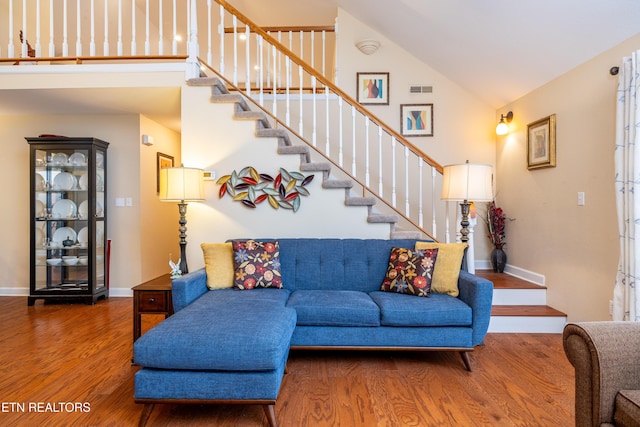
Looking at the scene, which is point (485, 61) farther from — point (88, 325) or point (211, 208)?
point (88, 325)

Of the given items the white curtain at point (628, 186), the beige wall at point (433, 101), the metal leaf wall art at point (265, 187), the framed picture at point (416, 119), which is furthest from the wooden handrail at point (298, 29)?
the white curtain at point (628, 186)

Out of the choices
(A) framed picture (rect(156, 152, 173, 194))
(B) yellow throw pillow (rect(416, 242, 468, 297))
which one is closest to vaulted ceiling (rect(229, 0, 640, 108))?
(B) yellow throw pillow (rect(416, 242, 468, 297))

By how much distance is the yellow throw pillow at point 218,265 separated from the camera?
2814mm

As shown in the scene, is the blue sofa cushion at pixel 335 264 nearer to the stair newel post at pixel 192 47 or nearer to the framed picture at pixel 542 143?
the framed picture at pixel 542 143

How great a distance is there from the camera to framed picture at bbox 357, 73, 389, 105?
182 inches

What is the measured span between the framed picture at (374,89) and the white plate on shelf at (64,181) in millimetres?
3665

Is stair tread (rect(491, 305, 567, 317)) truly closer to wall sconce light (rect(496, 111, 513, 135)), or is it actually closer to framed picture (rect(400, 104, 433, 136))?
wall sconce light (rect(496, 111, 513, 135))

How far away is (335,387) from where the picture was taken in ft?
7.14

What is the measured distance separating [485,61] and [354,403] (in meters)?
3.60

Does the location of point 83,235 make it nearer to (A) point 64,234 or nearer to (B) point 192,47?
(A) point 64,234

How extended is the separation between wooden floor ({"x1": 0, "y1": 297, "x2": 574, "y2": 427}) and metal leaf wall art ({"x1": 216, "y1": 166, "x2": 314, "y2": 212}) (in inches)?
56.1

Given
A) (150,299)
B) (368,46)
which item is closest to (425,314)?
(150,299)

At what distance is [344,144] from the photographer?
Answer: 457 centimetres

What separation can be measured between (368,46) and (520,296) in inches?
135
